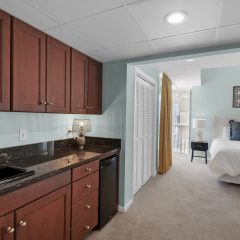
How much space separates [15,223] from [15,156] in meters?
0.83

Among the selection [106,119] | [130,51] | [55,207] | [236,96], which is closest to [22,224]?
[55,207]

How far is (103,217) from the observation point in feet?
7.38

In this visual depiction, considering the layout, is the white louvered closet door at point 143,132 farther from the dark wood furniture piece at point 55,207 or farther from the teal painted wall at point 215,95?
the teal painted wall at point 215,95

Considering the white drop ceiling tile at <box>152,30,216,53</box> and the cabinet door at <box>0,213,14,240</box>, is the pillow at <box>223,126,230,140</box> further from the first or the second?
the cabinet door at <box>0,213,14,240</box>

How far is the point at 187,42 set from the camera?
2008 millimetres

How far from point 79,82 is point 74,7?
101cm

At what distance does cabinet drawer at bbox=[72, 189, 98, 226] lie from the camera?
182 cm

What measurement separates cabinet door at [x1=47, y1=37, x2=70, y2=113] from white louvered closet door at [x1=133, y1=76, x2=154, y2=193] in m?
1.28

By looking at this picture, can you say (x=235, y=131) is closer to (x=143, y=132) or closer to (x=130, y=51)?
(x=143, y=132)

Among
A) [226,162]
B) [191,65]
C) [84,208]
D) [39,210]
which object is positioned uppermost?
[191,65]

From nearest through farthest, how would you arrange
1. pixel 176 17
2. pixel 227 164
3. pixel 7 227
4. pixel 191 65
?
pixel 7 227, pixel 176 17, pixel 227 164, pixel 191 65

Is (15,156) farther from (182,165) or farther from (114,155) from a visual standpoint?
(182,165)

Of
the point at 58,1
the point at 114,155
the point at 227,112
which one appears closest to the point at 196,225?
the point at 114,155

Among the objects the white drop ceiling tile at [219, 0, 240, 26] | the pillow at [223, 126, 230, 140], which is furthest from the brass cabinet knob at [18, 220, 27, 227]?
the pillow at [223, 126, 230, 140]
